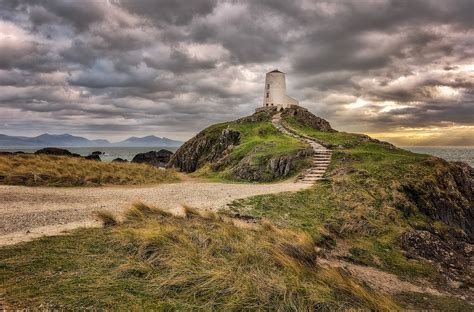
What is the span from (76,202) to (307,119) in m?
39.8

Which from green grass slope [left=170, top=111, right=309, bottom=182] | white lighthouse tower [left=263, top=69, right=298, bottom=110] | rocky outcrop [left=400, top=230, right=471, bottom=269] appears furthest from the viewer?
white lighthouse tower [left=263, top=69, right=298, bottom=110]

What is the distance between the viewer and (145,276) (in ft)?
19.8

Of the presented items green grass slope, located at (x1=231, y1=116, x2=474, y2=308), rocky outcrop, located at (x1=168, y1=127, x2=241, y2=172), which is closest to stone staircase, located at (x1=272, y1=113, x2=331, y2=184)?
green grass slope, located at (x1=231, y1=116, x2=474, y2=308)

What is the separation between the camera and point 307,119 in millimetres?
48719

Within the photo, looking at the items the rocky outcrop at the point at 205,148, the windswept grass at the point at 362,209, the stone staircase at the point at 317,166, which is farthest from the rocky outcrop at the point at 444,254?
the rocky outcrop at the point at 205,148

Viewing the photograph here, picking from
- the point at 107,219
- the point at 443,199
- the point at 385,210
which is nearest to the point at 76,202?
the point at 107,219

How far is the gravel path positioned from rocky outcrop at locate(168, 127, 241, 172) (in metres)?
17.8

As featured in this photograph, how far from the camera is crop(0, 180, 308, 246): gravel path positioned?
374 inches

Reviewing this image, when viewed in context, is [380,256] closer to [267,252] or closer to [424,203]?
[267,252]

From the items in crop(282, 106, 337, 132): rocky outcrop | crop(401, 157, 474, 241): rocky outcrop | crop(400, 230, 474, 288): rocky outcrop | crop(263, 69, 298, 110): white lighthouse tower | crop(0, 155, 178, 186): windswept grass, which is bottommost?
crop(400, 230, 474, 288): rocky outcrop

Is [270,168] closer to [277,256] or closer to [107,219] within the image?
[107,219]

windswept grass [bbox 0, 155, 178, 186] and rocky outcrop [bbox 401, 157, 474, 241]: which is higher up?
windswept grass [bbox 0, 155, 178, 186]

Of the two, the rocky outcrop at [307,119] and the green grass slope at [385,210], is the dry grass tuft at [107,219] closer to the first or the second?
the green grass slope at [385,210]

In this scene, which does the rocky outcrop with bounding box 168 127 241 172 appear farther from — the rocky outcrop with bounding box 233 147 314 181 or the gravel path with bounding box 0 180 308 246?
the gravel path with bounding box 0 180 308 246
